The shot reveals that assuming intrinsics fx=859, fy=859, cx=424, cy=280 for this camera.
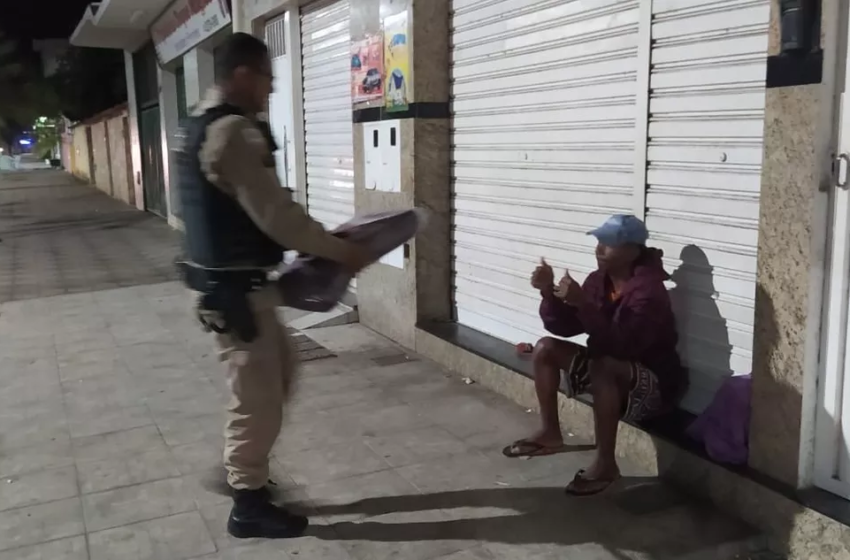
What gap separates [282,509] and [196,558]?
397 millimetres

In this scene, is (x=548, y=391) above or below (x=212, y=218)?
below

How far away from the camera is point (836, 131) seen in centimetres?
306

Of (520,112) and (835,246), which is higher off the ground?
(520,112)

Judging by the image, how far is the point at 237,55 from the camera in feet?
10.9

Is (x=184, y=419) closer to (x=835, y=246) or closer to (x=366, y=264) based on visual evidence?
(x=366, y=264)

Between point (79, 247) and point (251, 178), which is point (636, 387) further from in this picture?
point (79, 247)

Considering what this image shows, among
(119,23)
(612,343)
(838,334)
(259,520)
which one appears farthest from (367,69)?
(119,23)

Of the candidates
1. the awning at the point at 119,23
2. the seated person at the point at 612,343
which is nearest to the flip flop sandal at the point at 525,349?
the seated person at the point at 612,343

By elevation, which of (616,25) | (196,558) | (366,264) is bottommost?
(196,558)

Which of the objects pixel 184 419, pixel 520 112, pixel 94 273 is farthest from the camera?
pixel 94 273

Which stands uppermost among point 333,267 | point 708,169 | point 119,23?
point 119,23

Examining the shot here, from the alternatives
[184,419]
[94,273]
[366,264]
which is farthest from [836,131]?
[94,273]

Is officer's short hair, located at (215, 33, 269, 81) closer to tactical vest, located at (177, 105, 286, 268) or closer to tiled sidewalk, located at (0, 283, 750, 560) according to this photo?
tactical vest, located at (177, 105, 286, 268)

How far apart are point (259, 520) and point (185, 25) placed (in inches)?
454
